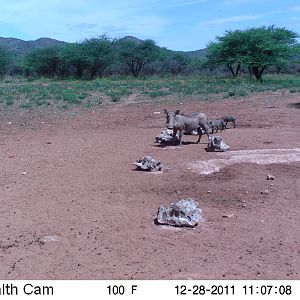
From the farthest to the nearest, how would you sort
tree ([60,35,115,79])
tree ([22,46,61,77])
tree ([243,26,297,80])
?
tree ([22,46,61,77]) → tree ([60,35,115,79]) → tree ([243,26,297,80])

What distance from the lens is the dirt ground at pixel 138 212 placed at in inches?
213

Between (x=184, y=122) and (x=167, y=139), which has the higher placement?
(x=184, y=122)

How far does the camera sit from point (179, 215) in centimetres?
653

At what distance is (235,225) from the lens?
21.5 feet

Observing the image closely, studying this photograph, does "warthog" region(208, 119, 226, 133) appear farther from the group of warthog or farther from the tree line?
the tree line

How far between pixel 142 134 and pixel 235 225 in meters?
7.48

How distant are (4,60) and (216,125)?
46887mm

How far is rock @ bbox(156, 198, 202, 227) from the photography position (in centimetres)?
646

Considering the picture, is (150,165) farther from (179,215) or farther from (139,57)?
(139,57)

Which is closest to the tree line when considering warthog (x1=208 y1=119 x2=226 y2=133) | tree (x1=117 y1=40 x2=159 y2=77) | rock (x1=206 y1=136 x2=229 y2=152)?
tree (x1=117 y1=40 x2=159 y2=77)

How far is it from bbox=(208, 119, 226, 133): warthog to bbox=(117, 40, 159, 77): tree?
43.9 metres

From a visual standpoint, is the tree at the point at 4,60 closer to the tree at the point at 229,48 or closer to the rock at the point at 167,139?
the tree at the point at 229,48

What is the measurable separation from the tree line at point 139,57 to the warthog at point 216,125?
24.1m

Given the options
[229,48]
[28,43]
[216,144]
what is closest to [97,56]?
[229,48]
